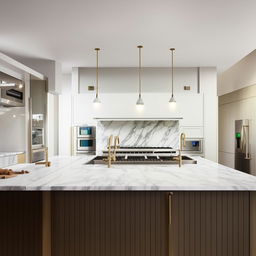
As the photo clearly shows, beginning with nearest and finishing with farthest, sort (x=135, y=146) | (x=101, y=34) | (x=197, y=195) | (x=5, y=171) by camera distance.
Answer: (x=197, y=195) → (x=5, y=171) → (x=101, y=34) → (x=135, y=146)

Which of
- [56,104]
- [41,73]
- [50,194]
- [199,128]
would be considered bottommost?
[50,194]

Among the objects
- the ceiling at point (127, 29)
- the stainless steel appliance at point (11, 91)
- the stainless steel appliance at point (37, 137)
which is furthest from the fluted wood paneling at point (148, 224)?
the stainless steel appliance at point (37, 137)

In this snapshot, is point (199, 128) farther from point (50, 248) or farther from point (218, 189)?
point (50, 248)

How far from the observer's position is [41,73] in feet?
16.3

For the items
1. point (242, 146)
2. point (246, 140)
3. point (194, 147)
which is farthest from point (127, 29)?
point (242, 146)

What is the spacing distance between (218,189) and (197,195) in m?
0.21

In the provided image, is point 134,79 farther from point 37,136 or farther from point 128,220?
point 128,220

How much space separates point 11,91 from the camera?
365cm

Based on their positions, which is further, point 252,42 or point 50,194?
point 252,42

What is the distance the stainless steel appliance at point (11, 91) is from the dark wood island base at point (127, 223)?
6.08 feet

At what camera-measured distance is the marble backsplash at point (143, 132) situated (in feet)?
17.4

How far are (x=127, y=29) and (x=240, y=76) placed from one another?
11.2 feet

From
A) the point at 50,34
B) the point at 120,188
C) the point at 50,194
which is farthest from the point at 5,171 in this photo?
the point at 50,34

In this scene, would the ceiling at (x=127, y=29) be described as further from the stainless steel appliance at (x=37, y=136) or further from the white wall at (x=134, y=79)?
the stainless steel appliance at (x=37, y=136)
